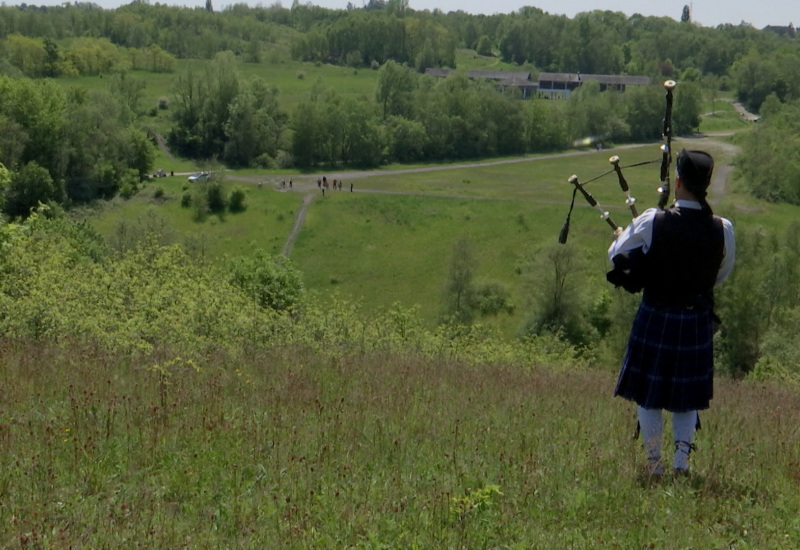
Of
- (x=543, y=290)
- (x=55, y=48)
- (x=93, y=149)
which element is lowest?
(x=543, y=290)

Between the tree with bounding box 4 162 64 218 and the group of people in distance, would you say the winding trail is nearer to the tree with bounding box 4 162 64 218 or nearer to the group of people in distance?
the group of people in distance

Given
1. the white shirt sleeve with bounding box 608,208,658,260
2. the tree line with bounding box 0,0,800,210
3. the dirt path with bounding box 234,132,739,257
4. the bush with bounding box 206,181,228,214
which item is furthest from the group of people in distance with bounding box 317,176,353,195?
the white shirt sleeve with bounding box 608,208,658,260

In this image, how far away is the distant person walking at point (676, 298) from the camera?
603 centimetres

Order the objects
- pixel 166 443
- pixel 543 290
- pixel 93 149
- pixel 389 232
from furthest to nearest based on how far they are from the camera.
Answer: pixel 93 149 → pixel 389 232 → pixel 543 290 → pixel 166 443

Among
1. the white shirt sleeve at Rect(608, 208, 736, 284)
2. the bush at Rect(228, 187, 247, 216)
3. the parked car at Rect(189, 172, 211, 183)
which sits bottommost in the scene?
the bush at Rect(228, 187, 247, 216)

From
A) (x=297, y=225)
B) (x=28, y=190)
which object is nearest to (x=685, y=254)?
(x=297, y=225)

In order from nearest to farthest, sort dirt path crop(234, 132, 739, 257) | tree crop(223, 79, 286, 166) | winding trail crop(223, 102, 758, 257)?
1. dirt path crop(234, 132, 739, 257)
2. winding trail crop(223, 102, 758, 257)
3. tree crop(223, 79, 286, 166)

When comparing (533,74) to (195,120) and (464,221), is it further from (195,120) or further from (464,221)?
(464,221)

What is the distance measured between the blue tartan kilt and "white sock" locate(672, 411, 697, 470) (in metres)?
0.10

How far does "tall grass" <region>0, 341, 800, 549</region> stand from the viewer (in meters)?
5.28

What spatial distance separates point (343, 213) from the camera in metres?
68.8

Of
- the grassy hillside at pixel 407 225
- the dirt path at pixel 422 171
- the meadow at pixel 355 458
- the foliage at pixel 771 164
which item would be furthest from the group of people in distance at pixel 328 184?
the meadow at pixel 355 458

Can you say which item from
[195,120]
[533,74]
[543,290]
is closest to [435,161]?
[195,120]

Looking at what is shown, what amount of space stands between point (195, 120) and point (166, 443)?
93.4 m
